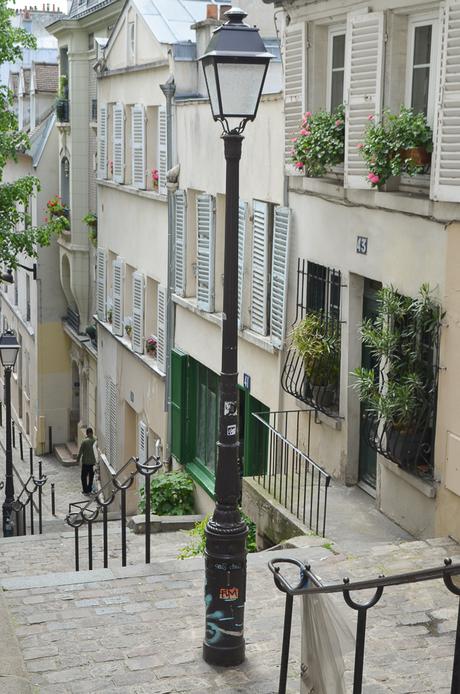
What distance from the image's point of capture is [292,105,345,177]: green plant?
11086 mm

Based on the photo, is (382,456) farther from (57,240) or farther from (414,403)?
(57,240)

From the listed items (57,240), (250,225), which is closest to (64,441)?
(57,240)

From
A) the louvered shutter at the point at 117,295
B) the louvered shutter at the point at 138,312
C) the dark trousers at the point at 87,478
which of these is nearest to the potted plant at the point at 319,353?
the louvered shutter at the point at 138,312

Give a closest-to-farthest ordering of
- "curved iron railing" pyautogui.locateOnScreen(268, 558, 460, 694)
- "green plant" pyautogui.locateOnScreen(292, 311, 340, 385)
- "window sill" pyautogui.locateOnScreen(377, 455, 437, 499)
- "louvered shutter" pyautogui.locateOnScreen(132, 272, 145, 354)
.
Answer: "curved iron railing" pyautogui.locateOnScreen(268, 558, 460, 694)
"window sill" pyautogui.locateOnScreen(377, 455, 437, 499)
"green plant" pyautogui.locateOnScreen(292, 311, 340, 385)
"louvered shutter" pyautogui.locateOnScreen(132, 272, 145, 354)

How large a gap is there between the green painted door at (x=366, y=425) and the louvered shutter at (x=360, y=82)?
113 centimetres

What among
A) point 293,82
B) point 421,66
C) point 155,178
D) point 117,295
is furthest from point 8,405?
point 421,66

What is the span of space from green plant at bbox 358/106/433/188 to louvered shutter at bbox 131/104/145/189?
31.0 ft

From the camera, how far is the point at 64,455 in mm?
27609

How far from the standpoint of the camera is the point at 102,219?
22.6 metres

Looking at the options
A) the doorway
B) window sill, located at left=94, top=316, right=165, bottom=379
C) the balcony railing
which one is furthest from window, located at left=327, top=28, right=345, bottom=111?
window sill, located at left=94, top=316, right=165, bottom=379

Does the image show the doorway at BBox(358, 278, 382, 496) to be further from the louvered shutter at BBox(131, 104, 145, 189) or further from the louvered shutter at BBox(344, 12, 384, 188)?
the louvered shutter at BBox(131, 104, 145, 189)

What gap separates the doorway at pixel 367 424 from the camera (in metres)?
11.1

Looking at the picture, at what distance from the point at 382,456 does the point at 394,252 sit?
1.94 m

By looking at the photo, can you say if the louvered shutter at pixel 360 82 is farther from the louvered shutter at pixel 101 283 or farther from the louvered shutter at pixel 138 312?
the louvered shutter at pixel 101 283
